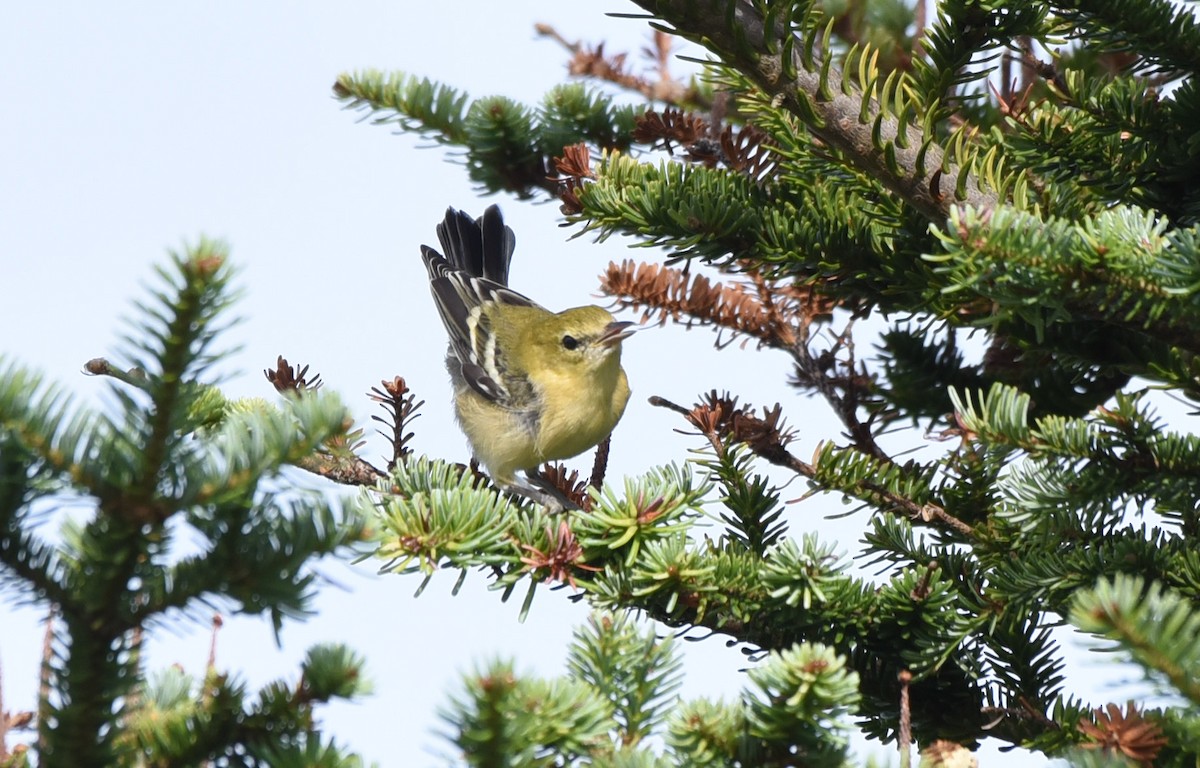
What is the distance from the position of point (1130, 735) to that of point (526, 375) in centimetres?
Result: 379

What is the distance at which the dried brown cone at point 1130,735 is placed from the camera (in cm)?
165

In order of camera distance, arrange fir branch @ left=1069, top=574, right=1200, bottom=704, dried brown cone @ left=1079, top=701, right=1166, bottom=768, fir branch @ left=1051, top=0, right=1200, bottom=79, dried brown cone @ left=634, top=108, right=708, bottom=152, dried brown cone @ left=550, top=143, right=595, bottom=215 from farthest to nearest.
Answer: dried brown cone @ left=634, top=108, right=708, bottom=152
dried brown cone @ left=550, top=143, right=595, bottom=215
fir branch @ left=1051, top=0, right=1200, bottom=79
dried brown cone @ left=1079, top=701, right=1166, bottom=768
fir branch @ left=1069, top=574, right=1200, bottom=704

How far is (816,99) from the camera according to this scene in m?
2.38

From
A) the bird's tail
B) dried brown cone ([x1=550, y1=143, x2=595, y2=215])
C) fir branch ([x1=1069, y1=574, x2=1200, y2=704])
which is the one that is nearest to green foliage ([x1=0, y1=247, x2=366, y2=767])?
fir branch ([x1=1069, y1=574, x2=1200, y2=704])

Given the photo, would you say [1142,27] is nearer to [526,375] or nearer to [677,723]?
[677,723]

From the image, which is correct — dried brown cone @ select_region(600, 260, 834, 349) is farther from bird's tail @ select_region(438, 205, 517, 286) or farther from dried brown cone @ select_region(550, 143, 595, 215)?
bird's tail @ select_region(438, 205, 517, 286)

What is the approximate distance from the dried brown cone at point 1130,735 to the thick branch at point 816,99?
1.06 m

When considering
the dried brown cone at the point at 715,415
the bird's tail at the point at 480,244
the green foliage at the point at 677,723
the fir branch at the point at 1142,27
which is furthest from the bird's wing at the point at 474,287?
the green foliage at the point at 677,723

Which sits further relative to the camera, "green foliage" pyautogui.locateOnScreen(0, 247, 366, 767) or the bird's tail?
the bird's tail

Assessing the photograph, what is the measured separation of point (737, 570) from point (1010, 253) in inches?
32.7

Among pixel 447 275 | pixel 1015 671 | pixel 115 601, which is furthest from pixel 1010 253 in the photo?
pixel 447 275

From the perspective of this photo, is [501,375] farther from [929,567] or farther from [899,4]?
[929,567]

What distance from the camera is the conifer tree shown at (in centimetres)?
177

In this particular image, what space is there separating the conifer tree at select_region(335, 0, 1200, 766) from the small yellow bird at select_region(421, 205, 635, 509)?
1.29 meters
